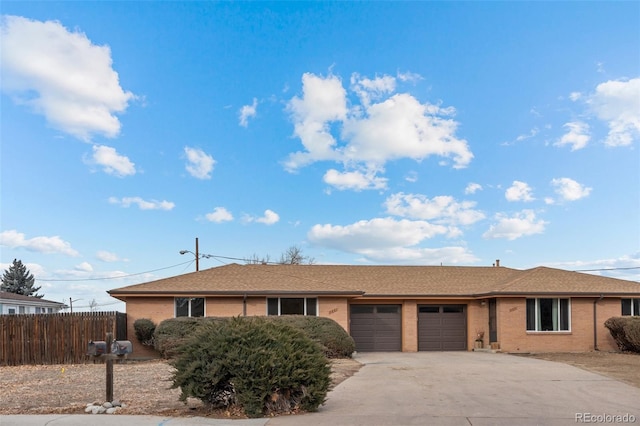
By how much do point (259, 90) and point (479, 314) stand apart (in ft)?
45.8

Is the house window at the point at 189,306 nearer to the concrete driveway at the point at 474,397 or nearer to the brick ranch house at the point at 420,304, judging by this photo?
the brick ranch house at the point at 420,304

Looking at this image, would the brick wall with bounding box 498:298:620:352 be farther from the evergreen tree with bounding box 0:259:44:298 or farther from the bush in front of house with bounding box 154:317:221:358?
the evergreen tree with bounding box 0:259:44:298

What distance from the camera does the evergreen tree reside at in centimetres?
6369

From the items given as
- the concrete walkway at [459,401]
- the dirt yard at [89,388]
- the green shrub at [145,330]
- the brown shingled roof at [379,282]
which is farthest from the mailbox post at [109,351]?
the brown shingled roof at [379,282]

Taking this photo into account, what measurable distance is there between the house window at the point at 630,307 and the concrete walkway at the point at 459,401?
9.72m

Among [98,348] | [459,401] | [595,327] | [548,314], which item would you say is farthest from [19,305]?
[459,401]

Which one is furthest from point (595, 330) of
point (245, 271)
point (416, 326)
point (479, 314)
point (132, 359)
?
point (132, 359)

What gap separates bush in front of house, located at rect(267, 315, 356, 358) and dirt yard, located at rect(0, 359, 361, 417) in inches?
A: 45.8

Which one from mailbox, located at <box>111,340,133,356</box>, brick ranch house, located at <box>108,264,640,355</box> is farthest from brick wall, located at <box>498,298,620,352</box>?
mailbox, located at <box>111,340,133,356</box>

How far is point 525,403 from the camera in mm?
10758

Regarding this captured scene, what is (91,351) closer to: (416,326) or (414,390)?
(414,390)

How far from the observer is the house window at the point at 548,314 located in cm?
2442

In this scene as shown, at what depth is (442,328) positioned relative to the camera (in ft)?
85.8

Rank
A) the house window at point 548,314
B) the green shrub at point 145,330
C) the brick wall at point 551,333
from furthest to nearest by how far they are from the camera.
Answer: the house window at point 548,314
the brick wall at point 551,333
the green shrub at point 145,330
